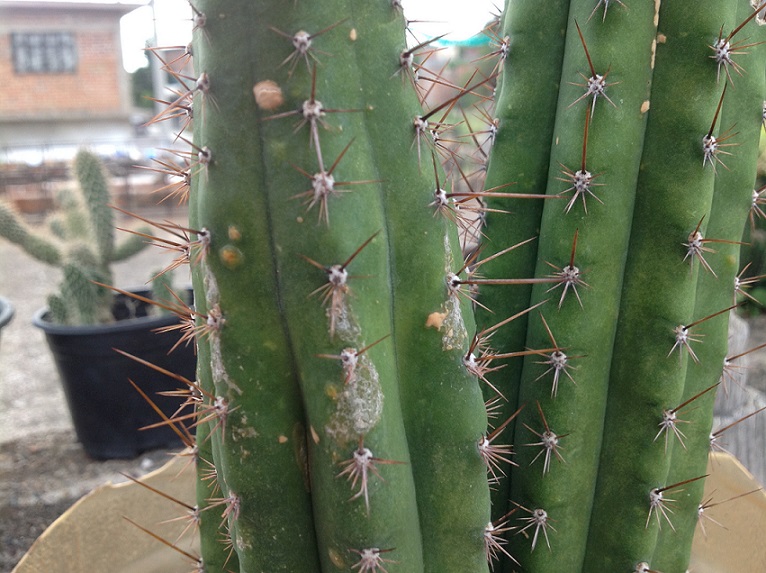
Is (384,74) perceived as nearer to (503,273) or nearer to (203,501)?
(503,273)

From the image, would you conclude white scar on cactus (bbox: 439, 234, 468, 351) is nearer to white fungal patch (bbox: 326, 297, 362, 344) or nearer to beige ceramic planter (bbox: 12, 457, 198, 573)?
white fungal patch (bbox: 326, 297, 362, 344)

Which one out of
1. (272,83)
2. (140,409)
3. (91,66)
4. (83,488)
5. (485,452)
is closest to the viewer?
(272,83)

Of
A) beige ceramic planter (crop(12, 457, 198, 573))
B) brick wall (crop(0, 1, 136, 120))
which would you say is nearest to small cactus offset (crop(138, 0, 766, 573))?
beige ceramic planter (crop(12, 457, 198, 573))

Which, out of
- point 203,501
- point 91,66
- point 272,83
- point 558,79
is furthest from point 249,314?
point 91,66

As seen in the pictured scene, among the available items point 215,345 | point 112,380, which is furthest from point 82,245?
point 215,345

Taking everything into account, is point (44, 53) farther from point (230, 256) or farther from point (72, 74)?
point (230, 256)

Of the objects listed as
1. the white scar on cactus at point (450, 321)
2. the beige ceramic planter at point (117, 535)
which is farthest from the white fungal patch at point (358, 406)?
the beige ceramic planter at point (117, 535)
